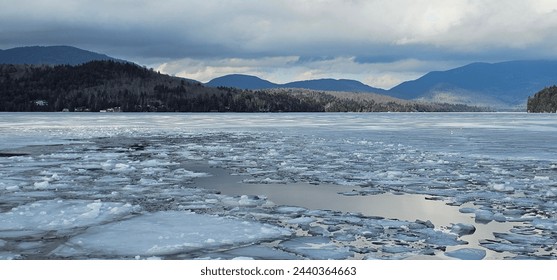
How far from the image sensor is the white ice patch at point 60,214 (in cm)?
1026

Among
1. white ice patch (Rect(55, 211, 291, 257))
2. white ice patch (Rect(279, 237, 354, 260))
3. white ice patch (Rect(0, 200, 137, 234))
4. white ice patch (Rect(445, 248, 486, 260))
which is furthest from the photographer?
white ice patch (Rect(0, 200, 137, 234))

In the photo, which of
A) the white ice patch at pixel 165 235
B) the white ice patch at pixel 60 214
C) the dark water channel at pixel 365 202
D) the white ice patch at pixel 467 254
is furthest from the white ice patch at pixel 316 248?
the white ice patch at pixel 60 214

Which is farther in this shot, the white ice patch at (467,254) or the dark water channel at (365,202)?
the dark water channel at (365,202)

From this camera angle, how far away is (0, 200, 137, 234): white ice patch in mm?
10258

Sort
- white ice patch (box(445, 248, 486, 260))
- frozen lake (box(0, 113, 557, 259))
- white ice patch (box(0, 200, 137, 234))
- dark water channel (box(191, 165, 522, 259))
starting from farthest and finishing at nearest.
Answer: dark water channel (box(191, 165, 522, 259)), white ice patch (box(0, 200, 137, 234)), frozen lake (box(0, 113, 557, 259)), white ice patch (box(445, 248, 486, 260))

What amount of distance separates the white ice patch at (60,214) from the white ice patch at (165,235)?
0.65 m

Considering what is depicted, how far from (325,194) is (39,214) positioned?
273 inches

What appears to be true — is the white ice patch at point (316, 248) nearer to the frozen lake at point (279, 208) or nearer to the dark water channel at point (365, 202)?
the frozen lake at point (279, 208)

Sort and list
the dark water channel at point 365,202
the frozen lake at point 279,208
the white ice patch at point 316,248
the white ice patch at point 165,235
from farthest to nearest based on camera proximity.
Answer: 1. the dark water channel at point 365,202
2. the frozen lake at point 279,208
3. the white ice patch at point 165,235
4. the white ice patch at point 316,248

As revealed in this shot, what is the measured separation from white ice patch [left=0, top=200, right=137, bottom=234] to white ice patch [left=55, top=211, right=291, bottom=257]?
0.65 m

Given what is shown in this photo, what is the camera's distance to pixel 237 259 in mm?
7930

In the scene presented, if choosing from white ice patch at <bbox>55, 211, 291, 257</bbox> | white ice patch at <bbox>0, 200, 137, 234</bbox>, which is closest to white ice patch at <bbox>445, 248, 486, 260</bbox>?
white ice patch at <bbox>55, 211, 291, 257</bbox>

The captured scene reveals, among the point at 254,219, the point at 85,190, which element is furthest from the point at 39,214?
the point at 254,219

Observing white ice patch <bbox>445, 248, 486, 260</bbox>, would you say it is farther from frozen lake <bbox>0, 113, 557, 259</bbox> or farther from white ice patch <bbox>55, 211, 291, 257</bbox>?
white ice patch <bbox>55, 211, 291, 257</bbox>
